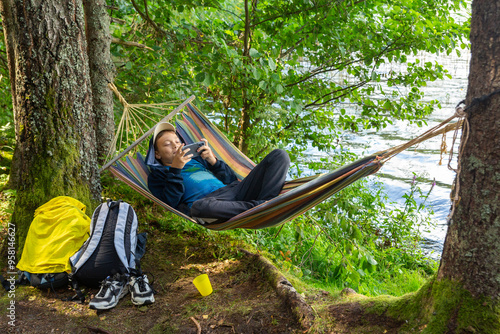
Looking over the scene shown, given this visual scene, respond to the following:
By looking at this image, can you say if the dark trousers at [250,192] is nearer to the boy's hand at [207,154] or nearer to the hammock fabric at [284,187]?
the hammock fabric at [284,187]

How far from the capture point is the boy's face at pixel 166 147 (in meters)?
2.39

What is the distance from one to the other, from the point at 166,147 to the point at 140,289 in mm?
907

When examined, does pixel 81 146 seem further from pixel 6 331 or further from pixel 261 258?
pixel 261 258

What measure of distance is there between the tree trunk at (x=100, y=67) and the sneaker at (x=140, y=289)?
3.98ft

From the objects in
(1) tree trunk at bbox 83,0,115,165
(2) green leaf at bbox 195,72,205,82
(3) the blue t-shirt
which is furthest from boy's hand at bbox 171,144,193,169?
(1) tree trunk at bbox 83,0,115,165

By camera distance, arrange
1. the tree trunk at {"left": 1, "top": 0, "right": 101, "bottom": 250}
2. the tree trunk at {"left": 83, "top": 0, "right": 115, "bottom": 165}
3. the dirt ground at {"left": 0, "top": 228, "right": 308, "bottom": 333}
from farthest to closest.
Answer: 1. the tree trunk at {"left": 83, "top": 0, "right": 115, "bottom": 165}
2. the tree trunk at {"left": 1, "top": 0, "right": 101, "bottom": 250}
3. the dirt ground at {"left": 0, "top": 228, "right": 308, "bottom": 333}

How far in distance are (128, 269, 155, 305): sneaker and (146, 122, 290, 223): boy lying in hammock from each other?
1.38 feet

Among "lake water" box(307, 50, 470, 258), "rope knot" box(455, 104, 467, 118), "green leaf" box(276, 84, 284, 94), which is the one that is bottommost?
"lake water" box(307, 50, 470, 258)

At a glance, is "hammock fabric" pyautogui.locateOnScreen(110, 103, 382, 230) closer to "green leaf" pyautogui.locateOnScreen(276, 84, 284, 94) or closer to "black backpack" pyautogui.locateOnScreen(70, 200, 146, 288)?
"black backpack" pyautogui.locateOnScreen(70, 200, 146, 288)

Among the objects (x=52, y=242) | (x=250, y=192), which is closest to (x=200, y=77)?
(x=250, y=192)

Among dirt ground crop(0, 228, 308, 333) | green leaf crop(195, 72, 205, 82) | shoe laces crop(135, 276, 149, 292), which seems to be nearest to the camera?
dirt ground crop(0, 228, 308, 333)

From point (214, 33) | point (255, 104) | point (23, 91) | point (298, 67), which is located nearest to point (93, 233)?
point (23, 91)

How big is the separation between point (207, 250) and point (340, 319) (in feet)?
3.73

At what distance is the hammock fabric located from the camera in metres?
1.56
